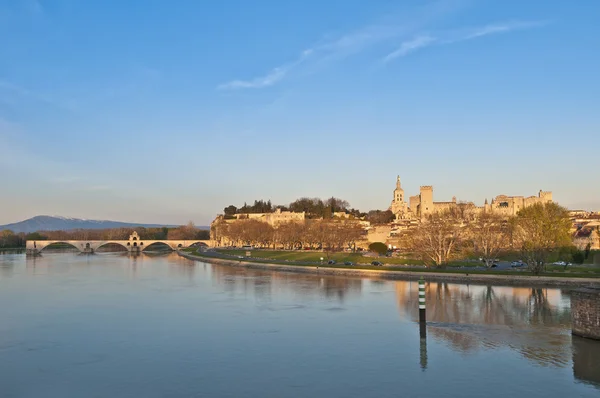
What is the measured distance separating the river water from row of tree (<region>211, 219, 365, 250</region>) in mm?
36624

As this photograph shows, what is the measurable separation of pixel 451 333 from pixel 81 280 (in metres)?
31.2

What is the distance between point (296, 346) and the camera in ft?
53.9

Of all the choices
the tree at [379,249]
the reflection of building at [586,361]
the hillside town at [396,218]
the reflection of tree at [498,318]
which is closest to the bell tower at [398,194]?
the hillside town at [396,218]

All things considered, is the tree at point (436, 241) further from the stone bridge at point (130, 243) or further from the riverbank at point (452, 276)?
the stone bridge at point (130, 243)

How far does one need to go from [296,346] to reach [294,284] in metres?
19.4

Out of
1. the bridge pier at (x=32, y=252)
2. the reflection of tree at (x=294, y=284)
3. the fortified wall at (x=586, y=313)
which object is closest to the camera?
the fortified wall at (x=586, y=313)

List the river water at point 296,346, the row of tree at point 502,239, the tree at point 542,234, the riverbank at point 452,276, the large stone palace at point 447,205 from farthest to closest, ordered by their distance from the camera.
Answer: the large stone palace at point 447,205 < the row of tree at point 502,239 < the tree at point 542,234 < the riverbank at point 452,276 < the river water at point 296,346

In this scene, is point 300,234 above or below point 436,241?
above

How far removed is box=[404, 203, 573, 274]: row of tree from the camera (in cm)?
3638

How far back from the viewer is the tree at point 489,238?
131 feet

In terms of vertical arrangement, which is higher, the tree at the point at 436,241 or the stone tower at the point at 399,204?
the stone tower at the point at 399,204

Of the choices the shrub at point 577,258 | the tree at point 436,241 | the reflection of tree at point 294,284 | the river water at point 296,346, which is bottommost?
the river water at point 296,346

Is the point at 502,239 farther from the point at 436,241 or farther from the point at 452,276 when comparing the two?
the point at 452,276

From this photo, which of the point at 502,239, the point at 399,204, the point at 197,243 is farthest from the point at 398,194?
the point at 502,239
